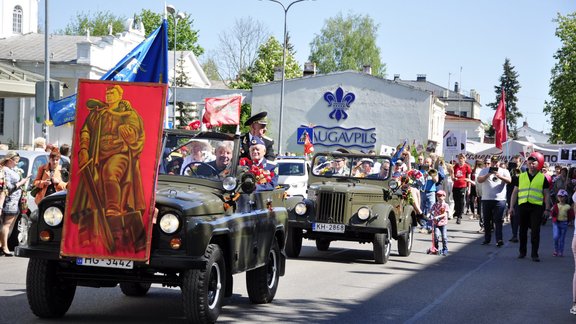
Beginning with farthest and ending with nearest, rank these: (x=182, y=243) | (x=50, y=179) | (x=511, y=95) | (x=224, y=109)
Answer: (x=511, y=95)
(x=224, y=109)
(x=50, y=179)
(x=182, y=243)

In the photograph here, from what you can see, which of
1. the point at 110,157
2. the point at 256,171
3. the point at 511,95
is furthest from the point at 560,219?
the point at 511,95

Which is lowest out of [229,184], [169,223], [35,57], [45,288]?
[45,288]

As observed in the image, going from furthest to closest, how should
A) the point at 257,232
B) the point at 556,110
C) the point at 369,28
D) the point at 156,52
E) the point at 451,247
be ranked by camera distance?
1. the point at 369,28
2. the point at 556,110
3. the point at 451,247
4. the point at 156,52
5. the point at 257,232

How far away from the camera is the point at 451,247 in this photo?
840 inches

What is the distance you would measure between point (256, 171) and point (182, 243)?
2.18 m

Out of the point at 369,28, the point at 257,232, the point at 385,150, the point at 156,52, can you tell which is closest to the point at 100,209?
the point at 257,232

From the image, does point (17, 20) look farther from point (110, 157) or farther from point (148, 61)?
point (110, 157)

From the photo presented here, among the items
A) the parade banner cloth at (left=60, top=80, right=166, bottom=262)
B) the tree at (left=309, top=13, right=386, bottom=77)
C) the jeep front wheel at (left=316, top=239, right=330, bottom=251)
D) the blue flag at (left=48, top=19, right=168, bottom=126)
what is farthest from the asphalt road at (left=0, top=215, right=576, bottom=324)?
the tree at (left=309, top=13, right=386, bottom=77)

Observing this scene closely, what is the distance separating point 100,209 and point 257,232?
Result: 6.59 ft

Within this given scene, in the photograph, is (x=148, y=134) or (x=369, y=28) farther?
(x=369, y=28)

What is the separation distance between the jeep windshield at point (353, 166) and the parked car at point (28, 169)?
4.51 meters

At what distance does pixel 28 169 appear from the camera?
677 inches

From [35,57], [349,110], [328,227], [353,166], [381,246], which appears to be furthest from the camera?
[349,110]

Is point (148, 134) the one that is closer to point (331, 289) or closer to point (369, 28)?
point (331, 289)
